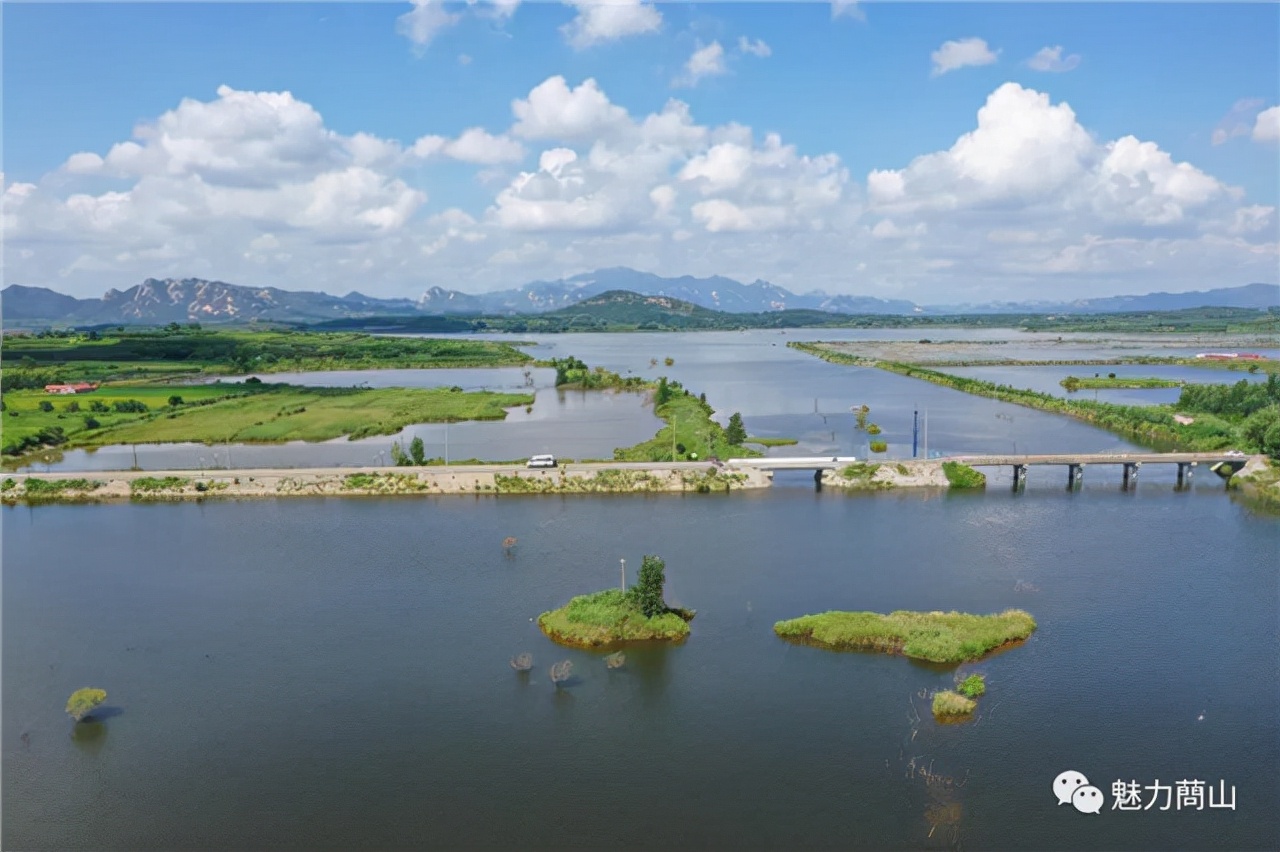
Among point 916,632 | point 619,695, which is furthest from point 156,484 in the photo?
point 916,632

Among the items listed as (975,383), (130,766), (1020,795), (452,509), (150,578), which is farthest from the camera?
(975,383)

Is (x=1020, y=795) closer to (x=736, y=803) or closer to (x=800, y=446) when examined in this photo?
(x=736, y=803)

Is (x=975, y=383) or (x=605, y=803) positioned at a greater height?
(x=975, y=383)

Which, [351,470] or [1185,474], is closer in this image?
[351,470]

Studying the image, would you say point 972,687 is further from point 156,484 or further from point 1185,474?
point 156,484

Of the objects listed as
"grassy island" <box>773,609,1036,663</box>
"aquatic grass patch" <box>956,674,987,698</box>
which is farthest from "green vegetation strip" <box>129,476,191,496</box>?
"aquatic grass patch" <box>956,674,987,698</box>

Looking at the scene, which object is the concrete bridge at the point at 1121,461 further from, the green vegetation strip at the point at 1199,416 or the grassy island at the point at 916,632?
the grassy island at the point at 916,632

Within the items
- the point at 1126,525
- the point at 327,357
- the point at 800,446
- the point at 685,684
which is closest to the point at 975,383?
the point at 800,446
